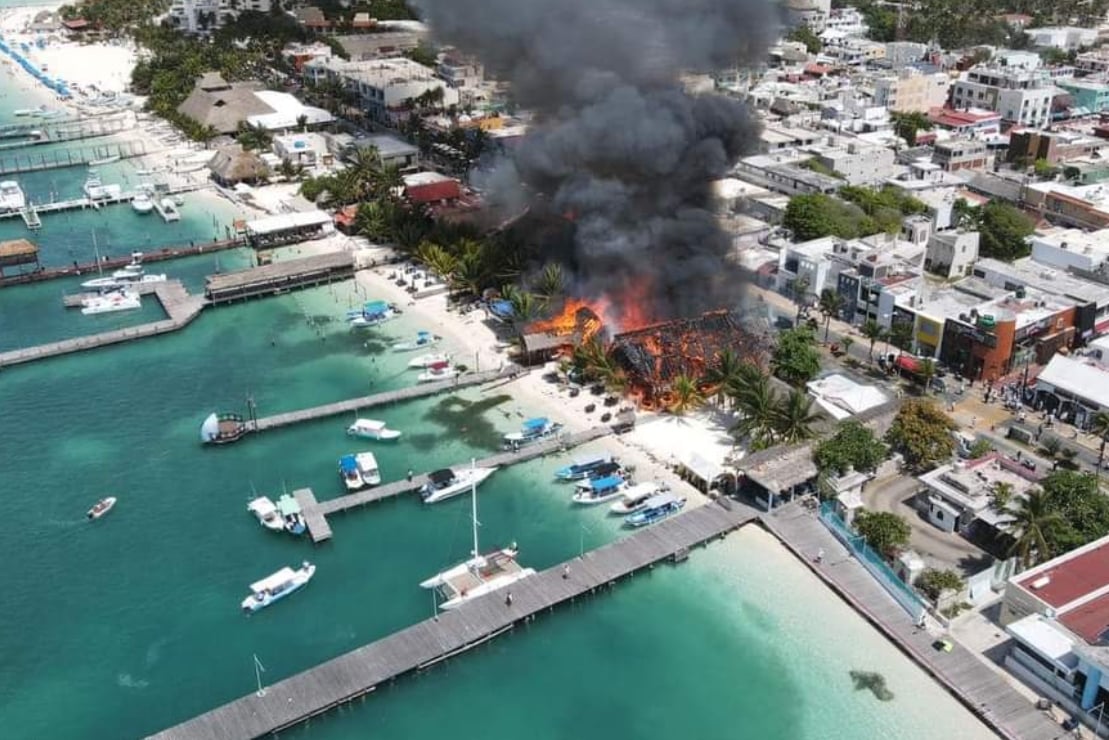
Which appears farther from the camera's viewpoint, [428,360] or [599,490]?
[428,360]

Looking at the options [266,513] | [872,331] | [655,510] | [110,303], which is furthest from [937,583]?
[110,303]

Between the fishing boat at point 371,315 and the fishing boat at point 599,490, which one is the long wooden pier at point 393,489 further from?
the fishing boat at point 371,315

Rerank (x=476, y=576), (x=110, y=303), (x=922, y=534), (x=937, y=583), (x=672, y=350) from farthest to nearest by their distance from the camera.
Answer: (x=110, y=303), (x=672, y=350), (x=922, y=534), (x=476, y=576), (x=937, y=583)

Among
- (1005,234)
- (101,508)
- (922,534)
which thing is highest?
(1005,234)

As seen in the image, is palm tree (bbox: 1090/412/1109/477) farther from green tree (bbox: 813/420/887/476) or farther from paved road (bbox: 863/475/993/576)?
green tree (bbox: 813/420/887/476)

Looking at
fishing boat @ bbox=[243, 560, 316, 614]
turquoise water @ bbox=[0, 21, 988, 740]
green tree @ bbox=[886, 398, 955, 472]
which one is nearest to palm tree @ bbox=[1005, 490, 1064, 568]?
green tree @ bbox=[886, 398, 955, 472]

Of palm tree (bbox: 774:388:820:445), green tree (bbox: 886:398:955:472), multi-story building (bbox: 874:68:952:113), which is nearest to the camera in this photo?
green tree (bbox: 886:398:955:472)

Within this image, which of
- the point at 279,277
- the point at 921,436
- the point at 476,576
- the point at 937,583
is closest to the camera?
the point at 937,583

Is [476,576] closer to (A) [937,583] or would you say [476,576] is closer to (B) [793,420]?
(B) [793,420]
